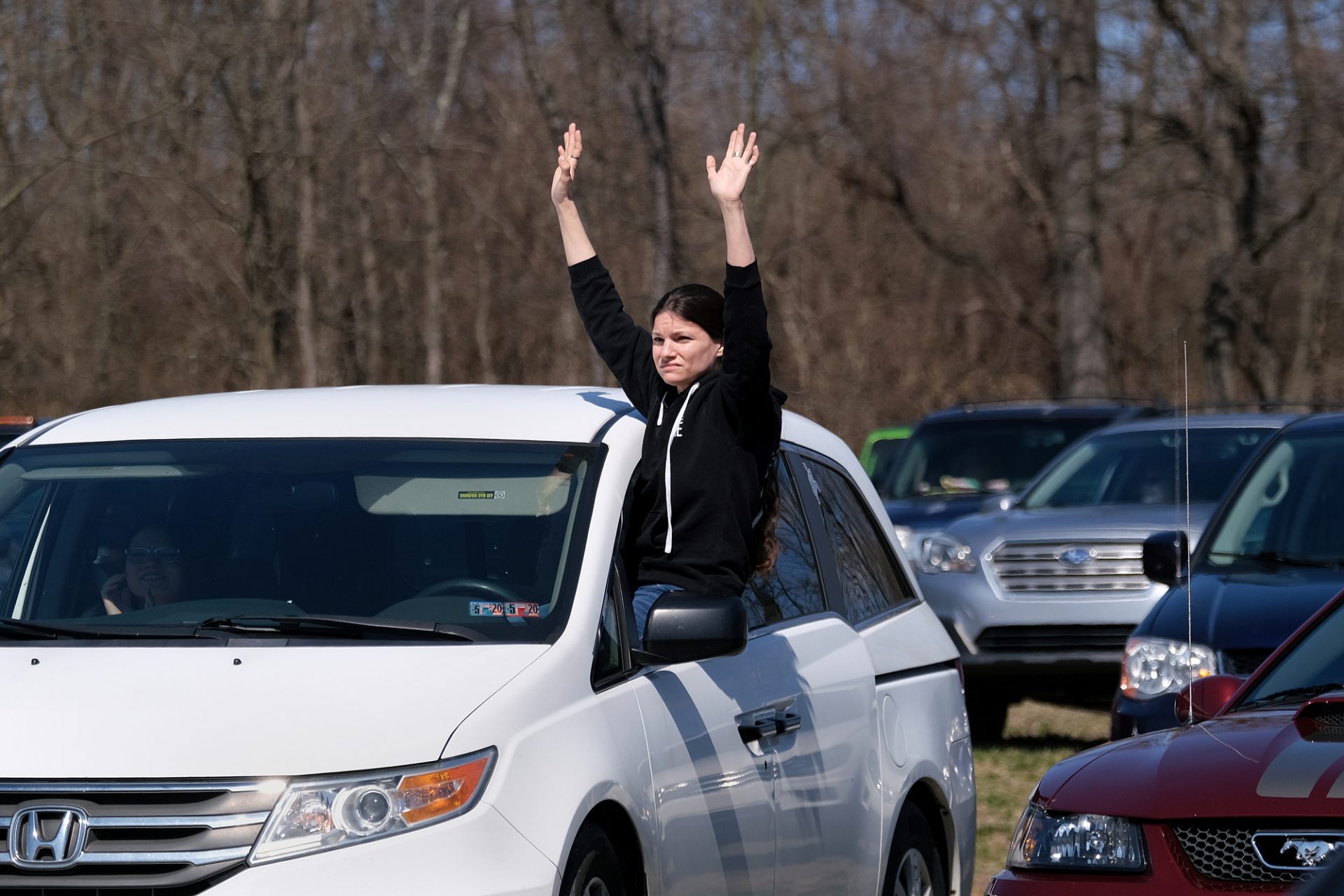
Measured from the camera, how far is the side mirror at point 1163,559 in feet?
25.9

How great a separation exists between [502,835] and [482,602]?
78cm

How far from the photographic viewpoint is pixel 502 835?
3.58 meters

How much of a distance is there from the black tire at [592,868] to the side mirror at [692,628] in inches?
16.6

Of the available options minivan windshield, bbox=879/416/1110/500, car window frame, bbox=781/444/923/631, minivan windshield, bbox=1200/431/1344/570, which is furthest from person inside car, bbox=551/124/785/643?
minivan windshield, bbox=879/416/1110/500

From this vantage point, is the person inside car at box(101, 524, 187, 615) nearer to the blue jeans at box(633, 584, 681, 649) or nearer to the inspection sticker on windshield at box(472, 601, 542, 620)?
the inspection sticker on windshield at box(472, 601, 542, 620)

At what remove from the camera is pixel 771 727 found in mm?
4688

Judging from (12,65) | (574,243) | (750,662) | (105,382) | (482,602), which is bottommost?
(105,382)

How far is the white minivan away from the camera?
3516 mm

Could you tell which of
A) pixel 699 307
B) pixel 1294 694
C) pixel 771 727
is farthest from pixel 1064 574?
pixel 771 727

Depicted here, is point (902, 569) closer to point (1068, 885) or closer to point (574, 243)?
point (574, 243)

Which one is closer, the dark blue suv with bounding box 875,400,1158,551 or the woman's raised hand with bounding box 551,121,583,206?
the woman's raised hand with bounding box 551,121,583,206

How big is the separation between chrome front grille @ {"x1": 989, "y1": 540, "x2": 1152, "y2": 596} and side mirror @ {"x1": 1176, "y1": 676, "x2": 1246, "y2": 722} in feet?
19.0

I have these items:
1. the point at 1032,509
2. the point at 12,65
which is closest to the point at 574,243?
the point at 1032,509

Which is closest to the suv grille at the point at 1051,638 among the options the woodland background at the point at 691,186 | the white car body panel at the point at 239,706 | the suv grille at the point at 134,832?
the white car body panel at the point at 239,706
